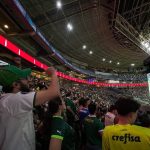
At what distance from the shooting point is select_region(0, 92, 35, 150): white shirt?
164 centimetres

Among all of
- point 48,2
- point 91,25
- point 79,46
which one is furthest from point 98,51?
point 48,2

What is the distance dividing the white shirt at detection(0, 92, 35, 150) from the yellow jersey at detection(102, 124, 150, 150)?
688 millimetres

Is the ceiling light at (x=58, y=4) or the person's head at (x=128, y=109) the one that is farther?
the ceiling light at (x=58, y=4)

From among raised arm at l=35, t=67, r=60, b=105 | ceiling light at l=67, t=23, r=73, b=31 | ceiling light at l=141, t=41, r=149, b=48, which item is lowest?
raised arm at l=35, t=67, r=60, b=105

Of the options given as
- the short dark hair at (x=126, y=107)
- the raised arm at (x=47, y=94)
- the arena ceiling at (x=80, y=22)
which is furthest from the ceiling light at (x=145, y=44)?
the raised arm at (x=47, y=94)

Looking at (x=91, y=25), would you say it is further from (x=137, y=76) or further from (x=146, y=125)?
(x=137, y=76)

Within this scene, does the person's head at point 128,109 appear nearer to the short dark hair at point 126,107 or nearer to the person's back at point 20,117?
the short dark hair at point 126,107

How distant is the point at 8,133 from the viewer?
1669 millimetres

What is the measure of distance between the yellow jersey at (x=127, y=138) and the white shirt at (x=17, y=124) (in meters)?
0.69

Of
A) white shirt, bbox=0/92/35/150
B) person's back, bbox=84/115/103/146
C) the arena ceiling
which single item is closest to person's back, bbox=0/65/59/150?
white shirt, bbox=0/92/35/150

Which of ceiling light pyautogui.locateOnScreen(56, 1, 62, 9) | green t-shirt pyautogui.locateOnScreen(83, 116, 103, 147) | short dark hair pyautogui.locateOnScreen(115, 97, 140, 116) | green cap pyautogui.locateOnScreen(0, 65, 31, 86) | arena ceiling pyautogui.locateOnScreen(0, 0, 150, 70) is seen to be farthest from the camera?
ceiling light pyautogui.locateOnScreen(56, 1, 62, 9)

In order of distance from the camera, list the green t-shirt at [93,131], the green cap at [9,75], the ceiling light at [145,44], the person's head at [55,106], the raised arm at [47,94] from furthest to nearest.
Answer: the ceiling light at [145,44] → the green t-shirt at [93,131] → the person's head at [55,106] → the green cap at [9,75] → the raised arm at [47,94]

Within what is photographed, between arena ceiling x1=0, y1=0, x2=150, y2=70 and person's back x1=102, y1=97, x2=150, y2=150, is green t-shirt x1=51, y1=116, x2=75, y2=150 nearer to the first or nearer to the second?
person's back x1=102, y1=97, x2=150, y2=150

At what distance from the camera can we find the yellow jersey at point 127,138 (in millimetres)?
1796
